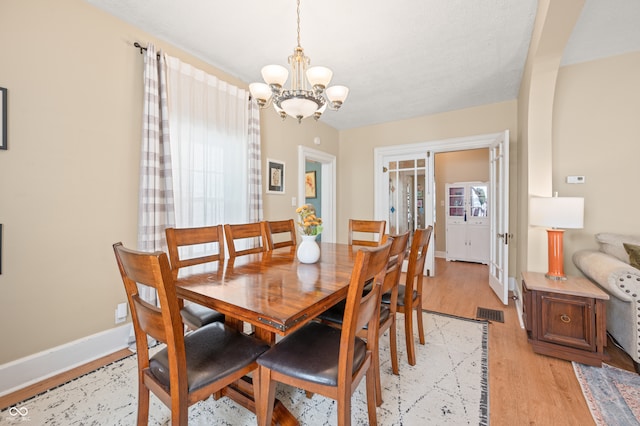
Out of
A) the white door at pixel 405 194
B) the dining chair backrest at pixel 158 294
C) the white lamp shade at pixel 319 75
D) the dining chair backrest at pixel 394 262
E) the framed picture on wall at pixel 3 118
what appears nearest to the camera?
the dining chair backrest at pixel 158 294

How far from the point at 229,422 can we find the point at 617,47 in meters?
4.41

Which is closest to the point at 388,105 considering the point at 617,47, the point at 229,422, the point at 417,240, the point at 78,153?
the point at 617,47

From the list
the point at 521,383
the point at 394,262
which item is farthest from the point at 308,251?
the point at 521,383

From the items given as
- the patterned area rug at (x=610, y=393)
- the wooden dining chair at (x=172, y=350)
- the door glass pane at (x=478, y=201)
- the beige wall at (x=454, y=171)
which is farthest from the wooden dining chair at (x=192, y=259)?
the door glass pane at (x=478, y=201)

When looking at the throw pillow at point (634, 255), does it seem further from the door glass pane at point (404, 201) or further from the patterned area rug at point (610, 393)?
the door glass pane at point (404, 201)

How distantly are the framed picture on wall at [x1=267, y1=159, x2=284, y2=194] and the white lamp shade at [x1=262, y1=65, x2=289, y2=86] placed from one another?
182cm

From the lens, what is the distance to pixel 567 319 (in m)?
1.99

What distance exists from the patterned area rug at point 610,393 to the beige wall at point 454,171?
4.20m

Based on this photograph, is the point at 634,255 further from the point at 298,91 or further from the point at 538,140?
the point at 298,91

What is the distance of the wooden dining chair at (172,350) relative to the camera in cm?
93

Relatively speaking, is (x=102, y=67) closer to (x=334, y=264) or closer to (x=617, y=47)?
(x=334, y=264)

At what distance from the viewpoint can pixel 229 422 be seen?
1.43 meters

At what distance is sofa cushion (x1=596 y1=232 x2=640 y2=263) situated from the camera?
7.57ft

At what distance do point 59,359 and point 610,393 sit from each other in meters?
3.63
